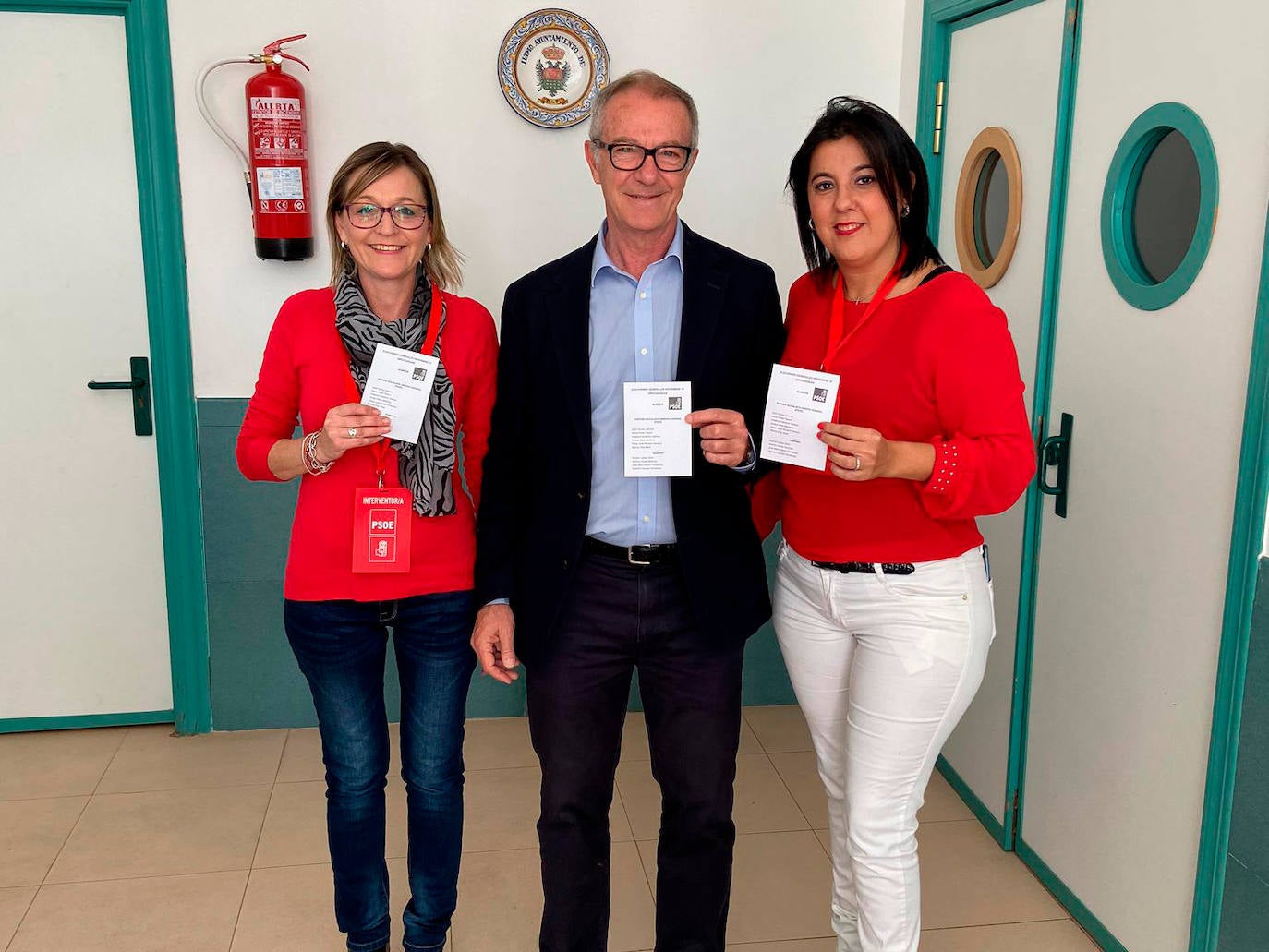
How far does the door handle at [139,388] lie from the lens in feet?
10.6

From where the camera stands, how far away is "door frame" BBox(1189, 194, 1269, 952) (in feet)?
6.02

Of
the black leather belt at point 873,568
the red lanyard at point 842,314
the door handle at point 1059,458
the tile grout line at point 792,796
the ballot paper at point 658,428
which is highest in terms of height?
the red lanyard at point 842,314

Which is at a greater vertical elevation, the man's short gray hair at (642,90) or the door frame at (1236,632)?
the man's short gray hair at (642,90)

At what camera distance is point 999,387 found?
5.51 feet

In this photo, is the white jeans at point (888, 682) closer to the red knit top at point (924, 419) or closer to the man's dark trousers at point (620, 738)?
the red knit top at point (924, 419)

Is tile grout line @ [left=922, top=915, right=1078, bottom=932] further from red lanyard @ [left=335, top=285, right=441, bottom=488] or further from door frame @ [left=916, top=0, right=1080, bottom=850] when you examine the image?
red lanyard @ [left=335, top=285, right=441, bottom=488]

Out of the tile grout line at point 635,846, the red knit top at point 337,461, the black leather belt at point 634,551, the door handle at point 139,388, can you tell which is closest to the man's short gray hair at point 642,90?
the red knit top at point 337,461

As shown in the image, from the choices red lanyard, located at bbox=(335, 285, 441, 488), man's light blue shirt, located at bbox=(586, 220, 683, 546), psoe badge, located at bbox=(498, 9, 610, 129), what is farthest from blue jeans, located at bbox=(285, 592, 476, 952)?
psoe badge, located at bbox=(498, 9, 610, 129)

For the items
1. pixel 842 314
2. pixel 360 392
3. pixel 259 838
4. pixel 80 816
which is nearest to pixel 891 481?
pixel 842 314

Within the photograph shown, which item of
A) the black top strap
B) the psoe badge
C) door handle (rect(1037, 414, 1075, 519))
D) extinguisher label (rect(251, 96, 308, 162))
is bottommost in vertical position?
door handle (rect(1037, 414, 1075, 519))

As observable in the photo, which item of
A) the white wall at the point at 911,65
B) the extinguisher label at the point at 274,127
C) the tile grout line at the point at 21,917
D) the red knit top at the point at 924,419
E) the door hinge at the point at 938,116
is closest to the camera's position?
the red knit top at the point at 924,419

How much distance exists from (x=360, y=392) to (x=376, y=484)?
167mm

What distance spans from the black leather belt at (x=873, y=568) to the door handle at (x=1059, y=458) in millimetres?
824

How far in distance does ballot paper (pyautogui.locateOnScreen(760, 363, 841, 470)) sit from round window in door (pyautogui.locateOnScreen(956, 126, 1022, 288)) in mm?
1229
